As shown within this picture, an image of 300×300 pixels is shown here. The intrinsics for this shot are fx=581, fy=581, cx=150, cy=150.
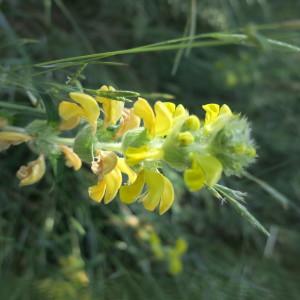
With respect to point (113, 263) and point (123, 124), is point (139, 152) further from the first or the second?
point (113, 263)

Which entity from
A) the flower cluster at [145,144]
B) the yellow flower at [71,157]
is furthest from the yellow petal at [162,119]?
the yellow flower at [71,157]

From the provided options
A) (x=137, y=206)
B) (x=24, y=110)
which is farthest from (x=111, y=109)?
(x=137, y=206)

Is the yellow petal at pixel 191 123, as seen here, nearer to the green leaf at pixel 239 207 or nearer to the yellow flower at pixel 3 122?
the green leaf at pixel 239 207

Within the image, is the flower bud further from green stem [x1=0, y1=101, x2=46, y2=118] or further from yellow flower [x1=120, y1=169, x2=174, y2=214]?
green stem [x1=0, y1=101, x2=46, y2=118]

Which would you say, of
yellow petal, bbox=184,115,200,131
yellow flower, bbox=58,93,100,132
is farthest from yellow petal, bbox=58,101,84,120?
yellow petal, bbox=184,115,200,131

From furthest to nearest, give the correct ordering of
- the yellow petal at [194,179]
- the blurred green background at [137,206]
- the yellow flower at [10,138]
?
the blurred green background at [137,206] < the yellow flower at [10,138] < the yellow petal at [194,179]

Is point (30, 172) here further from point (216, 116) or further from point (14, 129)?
point (216, 116)

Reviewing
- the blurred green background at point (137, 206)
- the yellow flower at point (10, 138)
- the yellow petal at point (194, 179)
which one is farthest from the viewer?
the blurred green background at point (137, 206)
